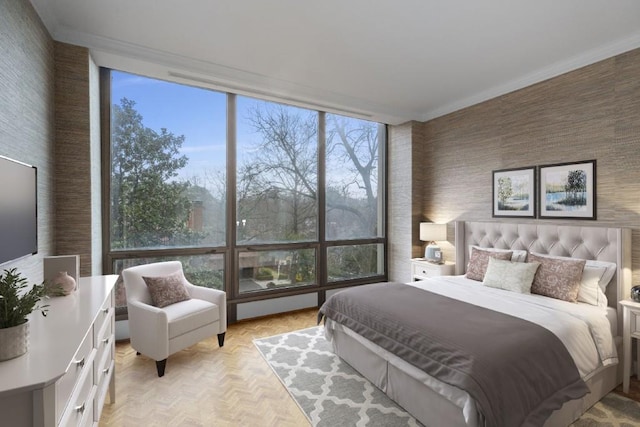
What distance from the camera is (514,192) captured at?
372 centimetres

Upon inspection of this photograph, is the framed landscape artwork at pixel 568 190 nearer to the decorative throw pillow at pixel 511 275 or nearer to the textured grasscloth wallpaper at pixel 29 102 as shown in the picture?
the decorative throw pillow at pixel 511 275

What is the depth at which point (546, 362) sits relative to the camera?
6.29 ft

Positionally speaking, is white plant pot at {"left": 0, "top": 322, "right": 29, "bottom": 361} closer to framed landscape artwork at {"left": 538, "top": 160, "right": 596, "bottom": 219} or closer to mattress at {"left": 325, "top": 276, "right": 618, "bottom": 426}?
mattress at {"left": 325, "top": 276, "right": 618, "bottom": 426}

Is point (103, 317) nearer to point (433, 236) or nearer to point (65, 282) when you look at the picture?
point (65, 282)

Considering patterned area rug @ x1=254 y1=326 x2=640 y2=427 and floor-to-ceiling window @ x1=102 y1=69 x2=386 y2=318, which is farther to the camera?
floor-to-ceiling window @ x1=102 y1=69 x2=386 y2=318

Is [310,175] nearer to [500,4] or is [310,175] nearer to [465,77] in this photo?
Answer: [465,77]

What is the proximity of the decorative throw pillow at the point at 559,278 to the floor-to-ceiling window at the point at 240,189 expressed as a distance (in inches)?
95.8

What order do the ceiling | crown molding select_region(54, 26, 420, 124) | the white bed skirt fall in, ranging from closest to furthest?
1. the white bed skirt
2. the ceiling
3. crown molding select_region(54, 26, 420, 124)

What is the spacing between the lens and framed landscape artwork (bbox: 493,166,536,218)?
3.57 metres

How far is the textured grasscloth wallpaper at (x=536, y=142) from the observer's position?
284cm

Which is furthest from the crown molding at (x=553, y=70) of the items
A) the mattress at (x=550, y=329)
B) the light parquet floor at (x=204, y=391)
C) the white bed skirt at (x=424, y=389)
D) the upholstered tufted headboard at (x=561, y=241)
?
the light parquet floor at (x=204, y=391)

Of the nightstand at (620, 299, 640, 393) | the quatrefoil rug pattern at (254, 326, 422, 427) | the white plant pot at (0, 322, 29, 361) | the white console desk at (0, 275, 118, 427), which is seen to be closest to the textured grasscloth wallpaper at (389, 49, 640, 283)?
the nightstand at (620, 299, 640, 393)

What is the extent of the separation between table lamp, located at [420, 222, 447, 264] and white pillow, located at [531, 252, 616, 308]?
1721 millimetres

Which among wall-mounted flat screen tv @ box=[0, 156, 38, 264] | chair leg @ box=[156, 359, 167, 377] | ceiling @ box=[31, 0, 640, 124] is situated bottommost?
chair leg @ box=[156, 359, 167, 377]
